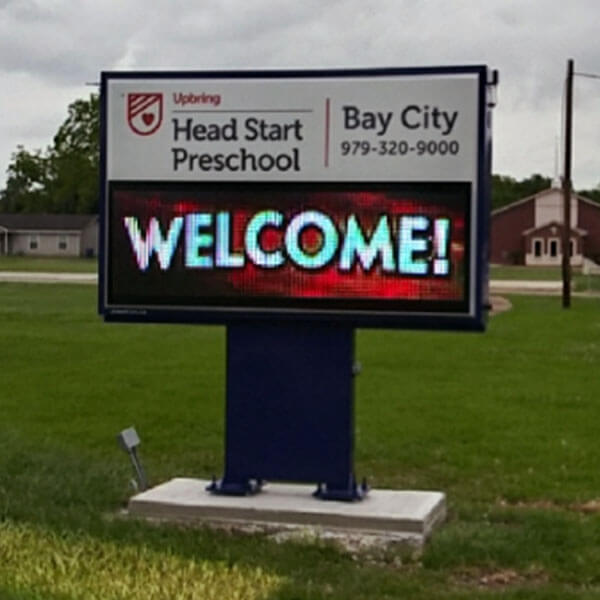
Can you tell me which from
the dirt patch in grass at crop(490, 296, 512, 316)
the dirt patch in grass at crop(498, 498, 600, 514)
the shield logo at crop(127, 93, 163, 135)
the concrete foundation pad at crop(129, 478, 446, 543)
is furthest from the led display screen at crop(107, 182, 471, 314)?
the dirt patch in grass at crop(490, 296, 512, 316)

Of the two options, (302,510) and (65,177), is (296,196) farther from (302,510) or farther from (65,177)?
(65,177)

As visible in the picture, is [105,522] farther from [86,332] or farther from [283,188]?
[86,332]

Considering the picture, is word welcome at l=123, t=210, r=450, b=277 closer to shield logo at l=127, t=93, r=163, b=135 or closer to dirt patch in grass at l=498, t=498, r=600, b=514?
shield logo at l=127, t=93, r=163, b=135

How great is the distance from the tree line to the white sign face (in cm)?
9543

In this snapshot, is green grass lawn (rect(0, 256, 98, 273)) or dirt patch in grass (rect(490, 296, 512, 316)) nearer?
dirt patch in grass (rect(490, 296, 512, 316))

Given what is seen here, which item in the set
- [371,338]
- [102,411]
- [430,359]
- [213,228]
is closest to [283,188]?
[213,228]

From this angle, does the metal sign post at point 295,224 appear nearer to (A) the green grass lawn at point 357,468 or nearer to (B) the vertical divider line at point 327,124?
(B) the vertical divider line at point 327,124

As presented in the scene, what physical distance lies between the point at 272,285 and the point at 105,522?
183 centimetres

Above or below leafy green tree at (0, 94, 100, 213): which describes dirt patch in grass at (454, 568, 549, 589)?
below

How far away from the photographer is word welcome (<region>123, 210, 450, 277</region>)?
9.28 m

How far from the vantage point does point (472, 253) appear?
9.23 metres

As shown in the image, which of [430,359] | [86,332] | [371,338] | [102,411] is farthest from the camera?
[86,332]

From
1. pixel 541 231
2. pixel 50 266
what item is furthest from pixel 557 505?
pixel 541 231

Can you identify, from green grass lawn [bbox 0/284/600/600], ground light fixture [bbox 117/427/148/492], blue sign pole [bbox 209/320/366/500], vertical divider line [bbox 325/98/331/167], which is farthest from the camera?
ground light fixture [bbox 117/427/148/492]
